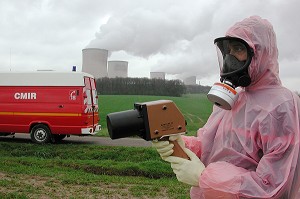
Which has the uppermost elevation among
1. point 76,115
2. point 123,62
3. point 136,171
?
point 123,62

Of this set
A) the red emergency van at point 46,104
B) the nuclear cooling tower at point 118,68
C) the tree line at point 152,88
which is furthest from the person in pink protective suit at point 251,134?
the tree line at point 152,88

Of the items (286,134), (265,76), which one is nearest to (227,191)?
(286,134)

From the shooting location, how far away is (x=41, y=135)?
12070mm

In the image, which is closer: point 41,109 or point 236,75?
point 236,75

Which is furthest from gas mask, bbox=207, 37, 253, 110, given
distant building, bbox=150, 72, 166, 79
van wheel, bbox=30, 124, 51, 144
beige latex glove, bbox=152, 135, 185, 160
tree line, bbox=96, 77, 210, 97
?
tree line, bbox=96, 77, 210, 97

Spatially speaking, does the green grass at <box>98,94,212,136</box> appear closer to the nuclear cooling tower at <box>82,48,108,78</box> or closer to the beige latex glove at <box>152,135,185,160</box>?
the nuclear cooling tower at <box>82,48,108,78</box>

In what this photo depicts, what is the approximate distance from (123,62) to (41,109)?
24868mm

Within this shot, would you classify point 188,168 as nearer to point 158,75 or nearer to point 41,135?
point 41,135

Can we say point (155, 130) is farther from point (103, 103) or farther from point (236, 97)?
point (103, 103)

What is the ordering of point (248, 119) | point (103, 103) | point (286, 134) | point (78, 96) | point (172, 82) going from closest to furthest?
point (286, 134) < point (248, 119) < point (78, 96) < point (103, 103) < point (172, 82)

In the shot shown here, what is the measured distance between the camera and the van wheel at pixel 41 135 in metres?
12.1

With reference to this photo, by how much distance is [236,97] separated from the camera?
6.16 feet

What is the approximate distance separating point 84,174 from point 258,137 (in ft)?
21.2

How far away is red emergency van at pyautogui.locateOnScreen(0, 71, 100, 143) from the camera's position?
38.8ft
